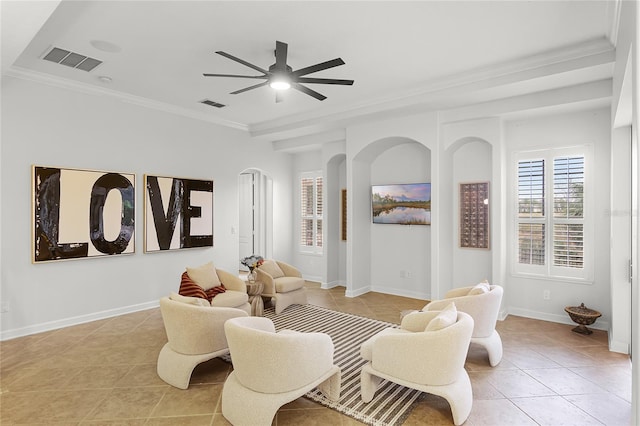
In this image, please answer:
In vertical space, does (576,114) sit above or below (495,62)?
below

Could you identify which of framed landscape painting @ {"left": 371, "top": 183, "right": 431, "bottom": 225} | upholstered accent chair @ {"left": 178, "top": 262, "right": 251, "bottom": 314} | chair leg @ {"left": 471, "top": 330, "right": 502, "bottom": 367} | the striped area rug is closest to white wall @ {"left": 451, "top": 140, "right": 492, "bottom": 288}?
framed landscape painting @ {"left": 371, "top": 183, "right": 431, "bottom": 225}

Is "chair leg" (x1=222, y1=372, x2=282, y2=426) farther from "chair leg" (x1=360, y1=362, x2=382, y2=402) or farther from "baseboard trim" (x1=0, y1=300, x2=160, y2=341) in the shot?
"baseboard trim" (x1=0, y1=300, x2=160, y2=341)

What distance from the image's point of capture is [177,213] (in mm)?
5891

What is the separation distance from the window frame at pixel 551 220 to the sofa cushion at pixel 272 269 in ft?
12.0

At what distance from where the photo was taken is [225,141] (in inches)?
265

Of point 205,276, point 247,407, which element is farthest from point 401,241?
point 247,407

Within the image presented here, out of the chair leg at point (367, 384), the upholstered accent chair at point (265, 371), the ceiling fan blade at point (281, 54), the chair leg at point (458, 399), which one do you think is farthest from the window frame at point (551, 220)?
the upholstered accent chair at point (265, 371)

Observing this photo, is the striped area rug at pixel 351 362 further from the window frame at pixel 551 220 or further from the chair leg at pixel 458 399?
the window frame at pixel 551 220

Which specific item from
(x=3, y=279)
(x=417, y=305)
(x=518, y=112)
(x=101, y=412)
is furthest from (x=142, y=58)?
(x=417, y=305)

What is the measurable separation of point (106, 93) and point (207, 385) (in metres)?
4.38

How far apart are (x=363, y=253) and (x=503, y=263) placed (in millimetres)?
2465

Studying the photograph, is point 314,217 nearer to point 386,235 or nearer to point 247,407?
point 386,235

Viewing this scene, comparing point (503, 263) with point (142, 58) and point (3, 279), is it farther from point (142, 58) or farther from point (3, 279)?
point (3, 279)

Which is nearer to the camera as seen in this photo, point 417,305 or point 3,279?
Result: point 3,279
